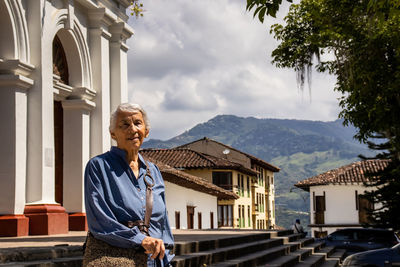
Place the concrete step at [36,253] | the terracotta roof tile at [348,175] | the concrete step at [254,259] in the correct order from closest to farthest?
the concrete step at [36,253] → the concrete step at [254,259] → the terracotta roof tile at [348,175]

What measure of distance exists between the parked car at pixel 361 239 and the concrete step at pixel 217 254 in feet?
27.8

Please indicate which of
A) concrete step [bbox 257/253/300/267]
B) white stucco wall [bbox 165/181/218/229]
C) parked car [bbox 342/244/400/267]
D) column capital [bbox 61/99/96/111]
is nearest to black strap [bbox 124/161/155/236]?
concrete step [bbox 257/253/300/267]

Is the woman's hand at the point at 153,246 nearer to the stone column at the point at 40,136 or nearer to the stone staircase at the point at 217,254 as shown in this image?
the stone staircase at the point at 217,254

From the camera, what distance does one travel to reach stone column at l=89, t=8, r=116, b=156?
621 inches

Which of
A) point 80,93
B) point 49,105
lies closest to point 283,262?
point 49,105

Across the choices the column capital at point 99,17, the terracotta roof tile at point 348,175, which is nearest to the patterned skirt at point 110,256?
the column capital at point 99,17

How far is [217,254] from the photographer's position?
10.7 m

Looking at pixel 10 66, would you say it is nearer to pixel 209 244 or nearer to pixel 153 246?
pixel 209 244

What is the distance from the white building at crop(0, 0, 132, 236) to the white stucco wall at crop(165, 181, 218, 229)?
14.0 metres

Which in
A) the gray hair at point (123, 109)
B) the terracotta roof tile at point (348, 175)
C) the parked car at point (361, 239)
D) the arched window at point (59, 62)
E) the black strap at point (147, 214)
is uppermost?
the arched window at point (59, 62)

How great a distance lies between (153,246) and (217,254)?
729cm

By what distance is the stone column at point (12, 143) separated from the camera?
1205cm

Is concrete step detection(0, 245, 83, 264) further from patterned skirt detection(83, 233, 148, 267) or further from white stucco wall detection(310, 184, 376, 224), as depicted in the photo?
white stucco wall detection(310, 184, 376, 224)

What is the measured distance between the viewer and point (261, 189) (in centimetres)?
7669
